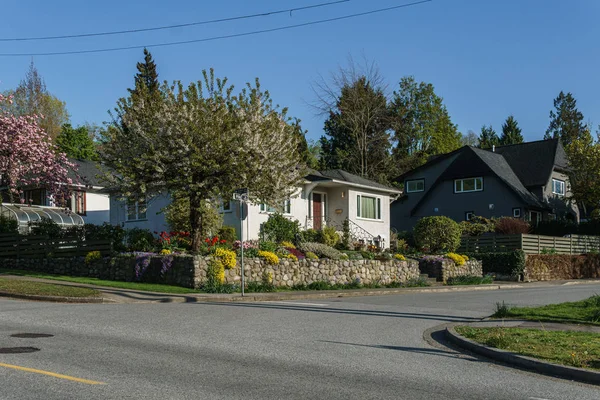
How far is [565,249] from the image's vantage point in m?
41.9

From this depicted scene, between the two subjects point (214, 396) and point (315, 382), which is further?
point (315, 382)

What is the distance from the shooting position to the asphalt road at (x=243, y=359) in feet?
25.4

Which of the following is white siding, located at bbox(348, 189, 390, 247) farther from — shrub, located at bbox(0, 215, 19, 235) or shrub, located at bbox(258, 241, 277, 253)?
A: shrub, located at bbox(0, 215, 19, 235)

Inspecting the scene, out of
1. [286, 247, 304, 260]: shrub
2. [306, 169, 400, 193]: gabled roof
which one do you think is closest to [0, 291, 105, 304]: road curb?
[286, 247, 304, 260]: shrub

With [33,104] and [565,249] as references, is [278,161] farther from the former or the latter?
[33,104]

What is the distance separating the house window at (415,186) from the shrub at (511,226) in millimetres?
12496

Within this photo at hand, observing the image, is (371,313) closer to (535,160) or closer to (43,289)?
(43,289)

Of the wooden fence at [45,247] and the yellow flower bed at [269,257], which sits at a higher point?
the wooden fence at [45,247]

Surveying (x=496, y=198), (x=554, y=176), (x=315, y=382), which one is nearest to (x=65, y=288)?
(x=315, y=382)

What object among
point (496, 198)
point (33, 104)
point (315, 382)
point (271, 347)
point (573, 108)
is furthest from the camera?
point (573, 108)

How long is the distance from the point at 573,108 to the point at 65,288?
95961mm

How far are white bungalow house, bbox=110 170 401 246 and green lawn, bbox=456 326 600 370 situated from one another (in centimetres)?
2185

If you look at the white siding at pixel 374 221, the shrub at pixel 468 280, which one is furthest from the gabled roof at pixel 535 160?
the shrub at pixel 468 280

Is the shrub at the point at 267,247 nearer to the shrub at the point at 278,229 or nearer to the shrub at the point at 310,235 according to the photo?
the shrub at the point at 278,229
